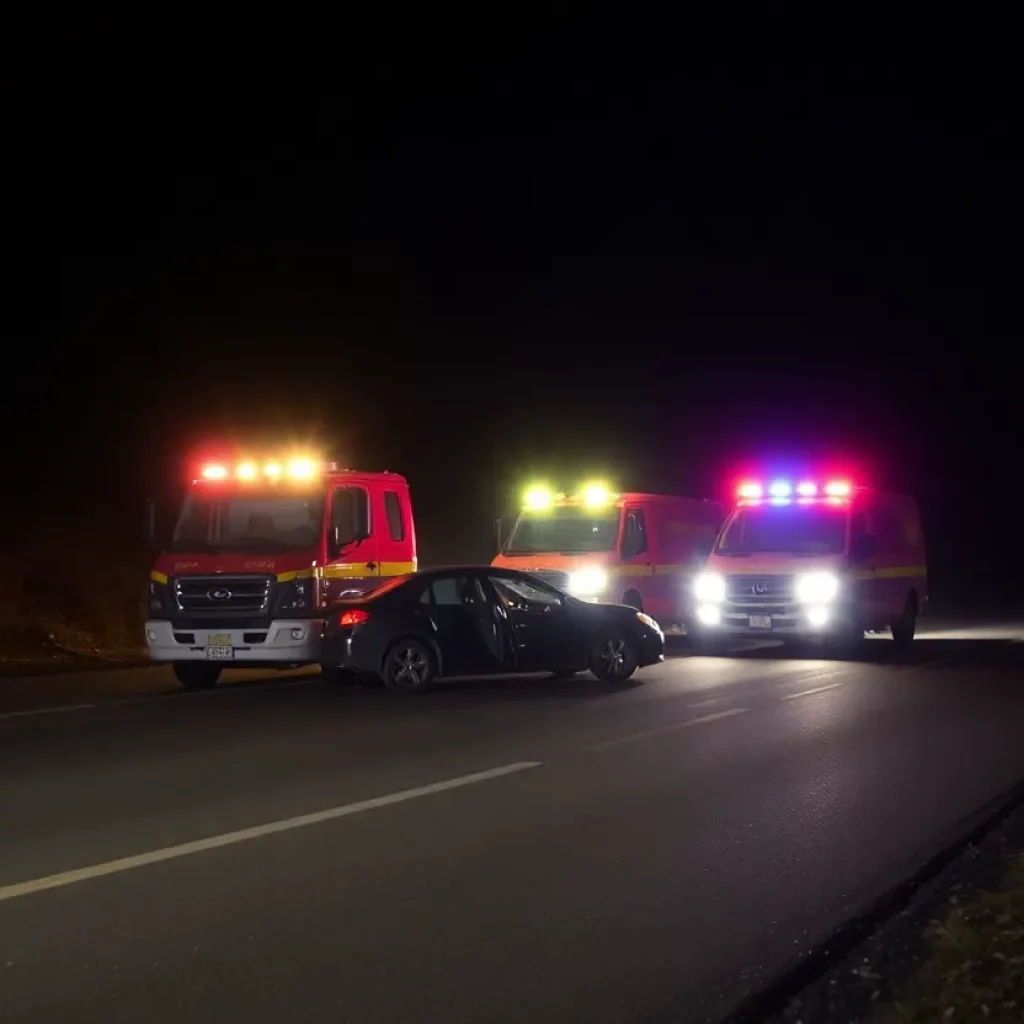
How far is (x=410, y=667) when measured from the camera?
50.5ft

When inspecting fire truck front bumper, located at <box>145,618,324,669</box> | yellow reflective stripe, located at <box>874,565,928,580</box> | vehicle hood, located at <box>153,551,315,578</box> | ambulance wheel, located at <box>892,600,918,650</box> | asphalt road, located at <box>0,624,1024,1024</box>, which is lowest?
asphalt road, located at <box>0,624,1024,1024</box>

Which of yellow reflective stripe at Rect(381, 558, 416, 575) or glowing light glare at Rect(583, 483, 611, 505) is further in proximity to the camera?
glowing light glare at Rect(583, 483, 611, 505)

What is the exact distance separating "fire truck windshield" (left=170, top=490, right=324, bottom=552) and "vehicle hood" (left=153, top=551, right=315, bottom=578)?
7.9 inches

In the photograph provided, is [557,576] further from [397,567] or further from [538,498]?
[397,567]

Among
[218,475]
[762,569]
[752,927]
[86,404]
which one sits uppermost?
[86,404]

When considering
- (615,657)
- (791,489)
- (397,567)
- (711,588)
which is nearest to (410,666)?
(397,567)

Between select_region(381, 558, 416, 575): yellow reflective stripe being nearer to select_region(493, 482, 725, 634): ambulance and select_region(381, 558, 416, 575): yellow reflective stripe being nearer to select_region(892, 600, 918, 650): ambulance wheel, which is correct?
select_region(493, 482, 725, 634): ambulance

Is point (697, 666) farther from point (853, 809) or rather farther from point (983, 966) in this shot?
point (983, 966)

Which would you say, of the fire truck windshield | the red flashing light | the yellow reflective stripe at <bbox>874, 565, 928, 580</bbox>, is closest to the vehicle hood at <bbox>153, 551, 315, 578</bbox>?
the fire truck windshield

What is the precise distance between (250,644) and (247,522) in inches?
62.3

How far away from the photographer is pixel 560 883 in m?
7.12

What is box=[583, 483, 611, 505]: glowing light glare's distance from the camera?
22766 millimetres

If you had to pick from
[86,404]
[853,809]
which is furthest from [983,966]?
[86,404]

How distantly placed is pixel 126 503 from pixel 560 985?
43128 millimetres
